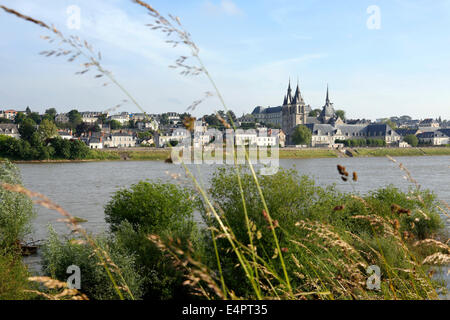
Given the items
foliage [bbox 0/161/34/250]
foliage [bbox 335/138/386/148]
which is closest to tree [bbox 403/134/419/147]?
foliage [bbox 335/138/386/148]

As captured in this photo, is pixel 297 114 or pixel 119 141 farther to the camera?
pixel 297 114

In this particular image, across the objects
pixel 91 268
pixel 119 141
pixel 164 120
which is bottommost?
pixel 91 268

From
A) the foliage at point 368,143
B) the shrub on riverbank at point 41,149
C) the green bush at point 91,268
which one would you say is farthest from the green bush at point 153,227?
the foliage at point 368,143

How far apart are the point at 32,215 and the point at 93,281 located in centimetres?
932

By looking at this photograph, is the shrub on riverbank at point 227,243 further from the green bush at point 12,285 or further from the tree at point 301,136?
the tree at point 301,136

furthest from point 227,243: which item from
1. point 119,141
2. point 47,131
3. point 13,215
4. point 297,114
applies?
point 297,114

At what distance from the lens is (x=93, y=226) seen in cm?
2308

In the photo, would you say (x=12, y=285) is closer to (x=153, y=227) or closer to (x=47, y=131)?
(x=153, y=227)

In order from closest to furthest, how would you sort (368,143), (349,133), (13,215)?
1. (13,215)
2. (368,143)
3. (349,133)

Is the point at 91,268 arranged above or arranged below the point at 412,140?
below

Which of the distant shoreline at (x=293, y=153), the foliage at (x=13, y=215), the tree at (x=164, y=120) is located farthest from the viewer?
A: the tree at (x=164, y=120)
